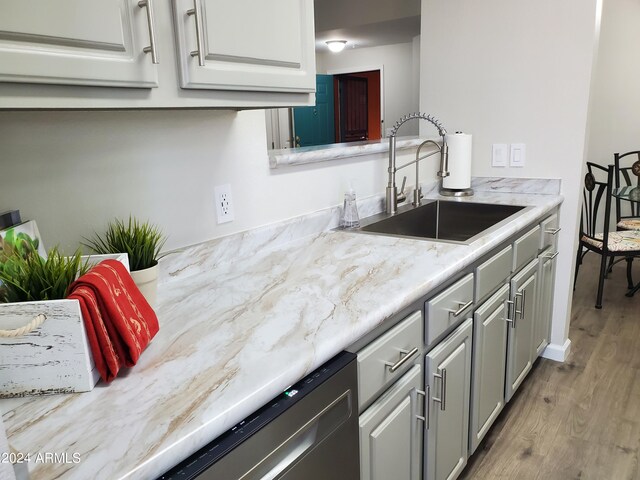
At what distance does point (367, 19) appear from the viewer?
16.1 ft

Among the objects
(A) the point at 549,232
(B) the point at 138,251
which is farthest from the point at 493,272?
(B) the point at 138,251

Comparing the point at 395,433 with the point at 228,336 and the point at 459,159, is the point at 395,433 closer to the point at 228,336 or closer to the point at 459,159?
the point at 228,336

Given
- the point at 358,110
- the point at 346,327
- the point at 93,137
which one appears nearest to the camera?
the point at 346,327

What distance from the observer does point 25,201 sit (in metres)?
1.04

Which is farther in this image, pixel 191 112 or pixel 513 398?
pixel 513 398

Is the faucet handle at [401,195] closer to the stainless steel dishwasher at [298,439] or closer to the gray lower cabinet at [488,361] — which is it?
the gray lower cabinet at [488,361]

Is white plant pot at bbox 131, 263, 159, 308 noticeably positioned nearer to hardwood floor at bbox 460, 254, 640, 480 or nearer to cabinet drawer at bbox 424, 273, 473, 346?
cabinet drawer at bbox 424, 273, 473, 346

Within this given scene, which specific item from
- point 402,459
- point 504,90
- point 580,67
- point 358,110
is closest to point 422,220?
point 504,90

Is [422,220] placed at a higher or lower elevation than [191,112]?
lower

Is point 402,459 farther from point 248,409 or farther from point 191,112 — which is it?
point 191,112

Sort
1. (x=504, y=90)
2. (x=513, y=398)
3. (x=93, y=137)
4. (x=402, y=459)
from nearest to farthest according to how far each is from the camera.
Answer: (x=93, y=137), (x=402, y=459), (x=513, y=398), (x=504, y=90)

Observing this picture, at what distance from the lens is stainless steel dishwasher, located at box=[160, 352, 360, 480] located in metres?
0.72

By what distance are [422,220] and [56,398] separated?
187cm

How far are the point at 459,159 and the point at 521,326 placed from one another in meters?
0.91
